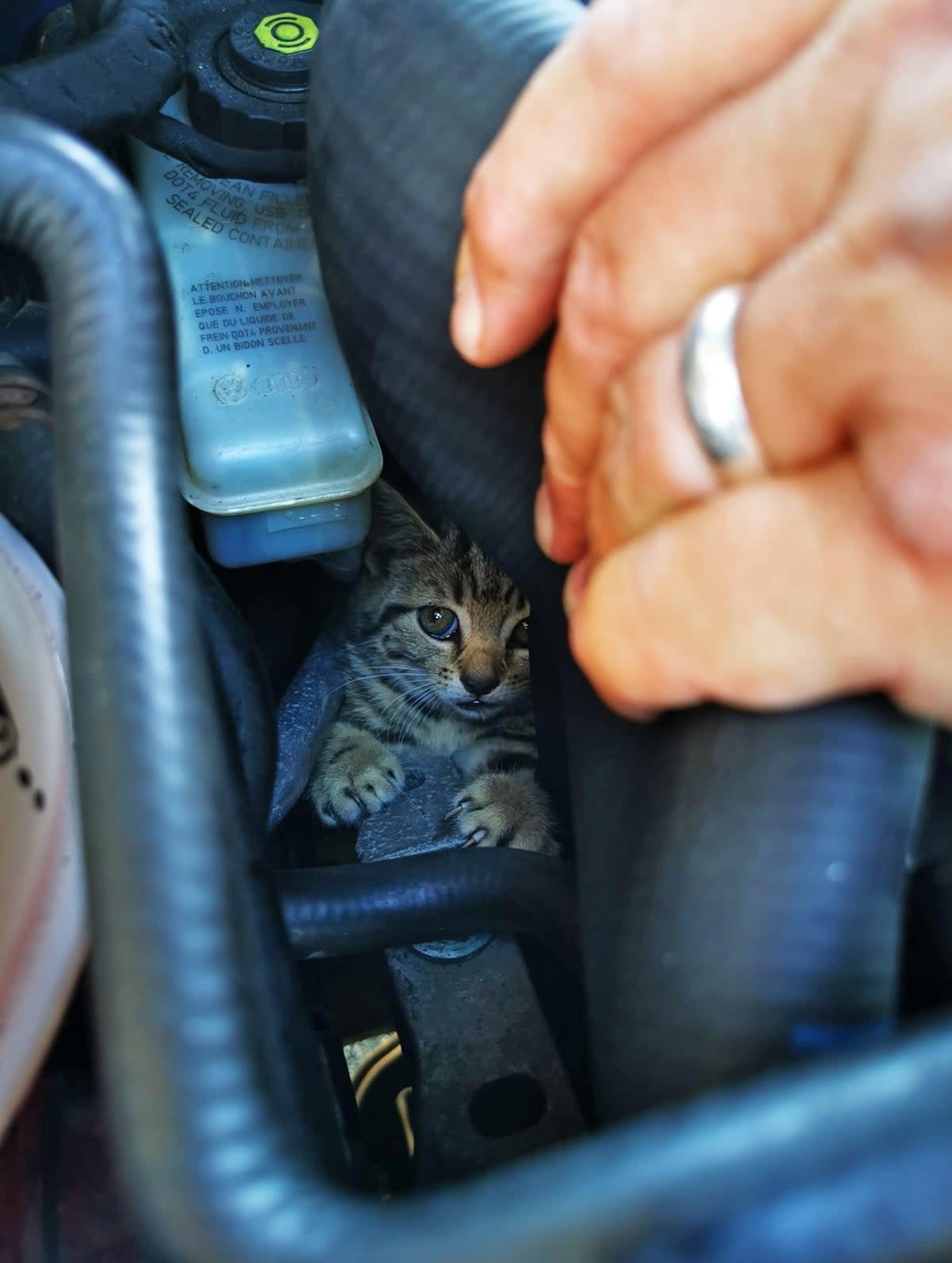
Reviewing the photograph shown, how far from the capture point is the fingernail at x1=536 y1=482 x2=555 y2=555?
1.61 ft

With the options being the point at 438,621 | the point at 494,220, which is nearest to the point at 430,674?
the point at 438,621

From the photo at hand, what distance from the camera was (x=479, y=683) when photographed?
1.12 m

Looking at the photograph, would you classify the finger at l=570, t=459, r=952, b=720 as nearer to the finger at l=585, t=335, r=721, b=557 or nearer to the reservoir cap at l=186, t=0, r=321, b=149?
the finger at l=585, t=335, r=721, b=557

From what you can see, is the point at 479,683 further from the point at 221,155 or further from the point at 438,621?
the point at 221,155

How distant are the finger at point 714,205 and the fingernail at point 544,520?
0.16 ft

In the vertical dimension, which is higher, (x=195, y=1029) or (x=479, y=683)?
(x=195, y=1029)

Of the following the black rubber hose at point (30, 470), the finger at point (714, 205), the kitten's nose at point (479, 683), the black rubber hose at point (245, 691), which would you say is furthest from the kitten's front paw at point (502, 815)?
the finger at point (714, 205)

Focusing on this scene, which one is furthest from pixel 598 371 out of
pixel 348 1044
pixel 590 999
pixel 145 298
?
pixel 348 1044

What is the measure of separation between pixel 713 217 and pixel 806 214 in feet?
0.12

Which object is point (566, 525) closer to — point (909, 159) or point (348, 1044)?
point (909, 159)

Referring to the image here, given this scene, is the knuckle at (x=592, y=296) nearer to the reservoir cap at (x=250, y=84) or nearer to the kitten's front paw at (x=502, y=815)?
the reservoir cap at (x=250, y=84)

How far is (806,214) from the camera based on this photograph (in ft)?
1.24

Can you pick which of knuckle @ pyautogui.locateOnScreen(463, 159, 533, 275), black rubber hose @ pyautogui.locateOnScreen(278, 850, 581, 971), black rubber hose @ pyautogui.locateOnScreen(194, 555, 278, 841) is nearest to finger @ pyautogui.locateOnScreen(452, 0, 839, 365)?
knuckle @ pyautogui.locateOnScreen(463, 159, 533, 275)

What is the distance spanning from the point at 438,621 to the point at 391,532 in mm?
120
